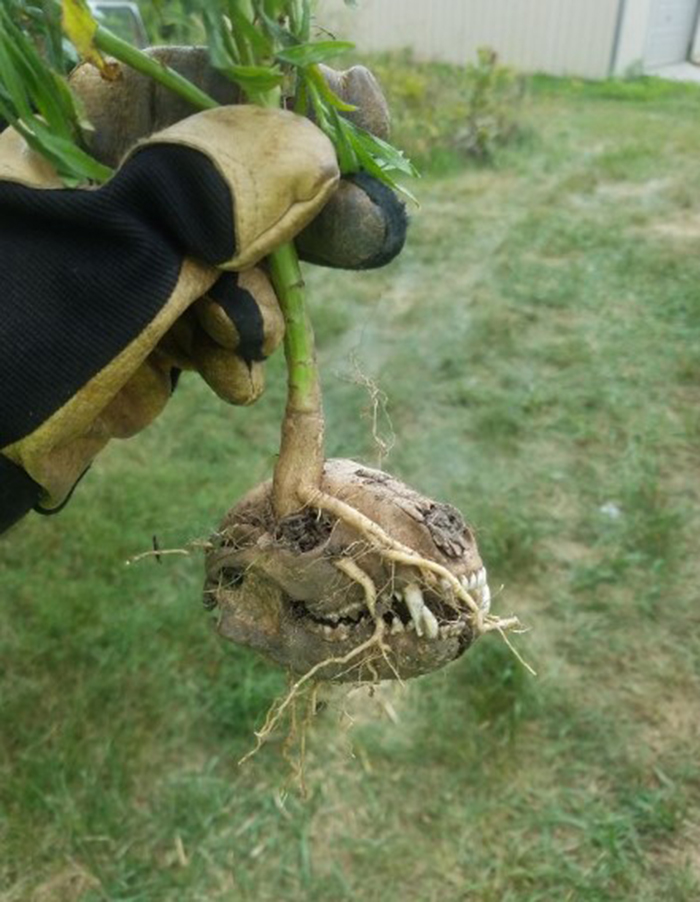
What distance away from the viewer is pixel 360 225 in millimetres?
1241

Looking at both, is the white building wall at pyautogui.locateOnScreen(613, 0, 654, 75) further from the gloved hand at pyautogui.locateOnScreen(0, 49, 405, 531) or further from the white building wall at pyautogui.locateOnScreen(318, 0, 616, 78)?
the gloved hand at pyautogui.locateOnScreen(0, 49, 405, 531)

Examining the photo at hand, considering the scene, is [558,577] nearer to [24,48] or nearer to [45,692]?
[45,692]

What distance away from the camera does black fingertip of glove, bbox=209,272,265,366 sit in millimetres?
1200

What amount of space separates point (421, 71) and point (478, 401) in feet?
17.0

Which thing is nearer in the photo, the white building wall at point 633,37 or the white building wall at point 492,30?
the white building wall at point 633,37

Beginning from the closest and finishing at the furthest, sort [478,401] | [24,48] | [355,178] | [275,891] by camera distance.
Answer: [24,48] < [355,178] < [275,891] < [478,401]

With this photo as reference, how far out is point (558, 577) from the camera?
266 cm

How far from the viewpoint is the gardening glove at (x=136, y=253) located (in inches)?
43.1

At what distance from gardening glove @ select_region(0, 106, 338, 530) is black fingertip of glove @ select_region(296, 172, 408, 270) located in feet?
0.34

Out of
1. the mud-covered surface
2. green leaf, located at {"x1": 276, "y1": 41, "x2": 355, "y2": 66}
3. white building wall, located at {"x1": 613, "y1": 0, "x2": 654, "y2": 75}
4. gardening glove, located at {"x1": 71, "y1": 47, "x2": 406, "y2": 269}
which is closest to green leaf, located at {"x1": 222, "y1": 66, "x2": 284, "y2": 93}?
green leaf, located at {"x1": 276, "y1": 41, "x2": 355, "y2": 66}

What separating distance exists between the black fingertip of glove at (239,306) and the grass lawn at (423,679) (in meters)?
0.75

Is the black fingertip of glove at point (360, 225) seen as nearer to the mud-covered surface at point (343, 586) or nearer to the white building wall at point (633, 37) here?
the mud-covered surface at point (343, 586)

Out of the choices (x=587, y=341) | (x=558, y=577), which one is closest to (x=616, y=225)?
(x=587, y=341)

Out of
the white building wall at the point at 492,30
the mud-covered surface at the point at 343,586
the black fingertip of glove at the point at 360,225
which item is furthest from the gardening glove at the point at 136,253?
the white building wall at the point at 492,30
